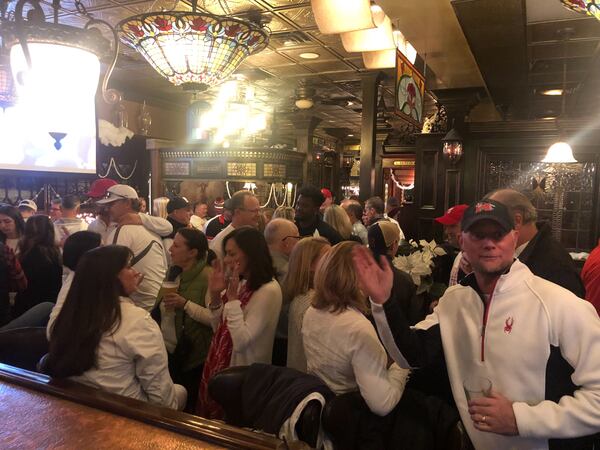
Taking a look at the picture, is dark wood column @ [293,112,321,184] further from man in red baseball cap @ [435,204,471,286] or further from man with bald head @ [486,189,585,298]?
man with bald head @ [486,189,585,298]

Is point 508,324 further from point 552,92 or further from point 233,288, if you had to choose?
point 552,92

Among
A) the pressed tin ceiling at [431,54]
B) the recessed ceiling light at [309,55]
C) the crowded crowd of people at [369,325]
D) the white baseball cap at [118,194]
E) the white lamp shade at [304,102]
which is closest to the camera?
the crowded crowd of people at [369,325]

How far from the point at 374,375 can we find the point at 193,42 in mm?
2084

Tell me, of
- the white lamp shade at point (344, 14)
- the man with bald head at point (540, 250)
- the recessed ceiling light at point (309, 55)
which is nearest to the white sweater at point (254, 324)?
the man with bald head at point (540, 250)

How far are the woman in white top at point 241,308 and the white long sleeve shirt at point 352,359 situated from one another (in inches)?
15.1

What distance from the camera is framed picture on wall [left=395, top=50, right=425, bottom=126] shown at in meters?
3.70

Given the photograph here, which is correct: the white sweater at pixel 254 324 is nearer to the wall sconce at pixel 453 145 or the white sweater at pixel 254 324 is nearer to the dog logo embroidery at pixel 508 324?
the dog logo embroidery at pixel 508 324

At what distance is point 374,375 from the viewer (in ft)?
5.86

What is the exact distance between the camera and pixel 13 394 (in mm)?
1367

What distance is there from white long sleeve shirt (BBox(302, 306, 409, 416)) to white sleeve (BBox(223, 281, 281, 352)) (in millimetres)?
365

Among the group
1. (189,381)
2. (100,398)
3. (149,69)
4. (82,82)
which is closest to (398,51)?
(82,82)

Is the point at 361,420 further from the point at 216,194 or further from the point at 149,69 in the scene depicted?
the point at 216,194

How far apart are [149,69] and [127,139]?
90.4 inches

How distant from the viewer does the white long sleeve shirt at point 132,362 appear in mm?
1878
